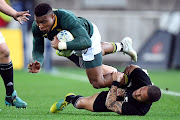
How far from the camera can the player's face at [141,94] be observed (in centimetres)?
555

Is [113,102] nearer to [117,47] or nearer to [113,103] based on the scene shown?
[113,103]

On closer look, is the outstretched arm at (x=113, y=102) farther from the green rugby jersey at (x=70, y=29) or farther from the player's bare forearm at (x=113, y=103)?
the green rugby jersey at (x=70, y=29)

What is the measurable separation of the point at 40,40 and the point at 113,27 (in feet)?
52.9

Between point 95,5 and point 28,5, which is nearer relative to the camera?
point 28,5

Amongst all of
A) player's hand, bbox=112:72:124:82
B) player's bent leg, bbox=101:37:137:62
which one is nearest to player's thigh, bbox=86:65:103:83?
player's bent leg, bbox=101:37:137:62

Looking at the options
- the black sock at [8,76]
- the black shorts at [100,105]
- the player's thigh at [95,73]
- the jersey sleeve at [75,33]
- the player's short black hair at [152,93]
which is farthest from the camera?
the player's thigh at [95,73]

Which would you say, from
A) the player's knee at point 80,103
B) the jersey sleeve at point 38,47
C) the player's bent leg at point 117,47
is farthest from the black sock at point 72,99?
the player's bent leg at point 117,47

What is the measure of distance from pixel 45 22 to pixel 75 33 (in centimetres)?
40

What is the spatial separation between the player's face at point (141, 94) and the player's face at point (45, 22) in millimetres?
1372

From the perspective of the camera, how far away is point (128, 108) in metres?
5.73

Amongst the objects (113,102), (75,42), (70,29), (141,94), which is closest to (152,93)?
(141,94)

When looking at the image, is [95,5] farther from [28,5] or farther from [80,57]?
[80,57]

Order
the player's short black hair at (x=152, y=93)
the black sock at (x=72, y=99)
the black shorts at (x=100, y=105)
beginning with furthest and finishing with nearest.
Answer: the black sock at (x=72, y=99) < the black shorts at (x=100, y=105) < the player's short black hair at (x=152, y=93)

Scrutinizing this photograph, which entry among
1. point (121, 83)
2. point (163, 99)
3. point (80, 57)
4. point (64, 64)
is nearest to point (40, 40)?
point (80, 57)
